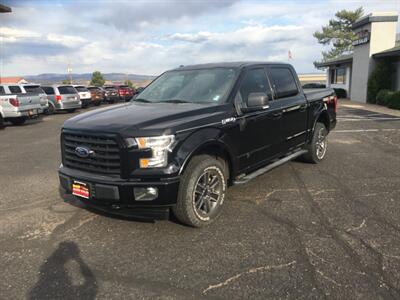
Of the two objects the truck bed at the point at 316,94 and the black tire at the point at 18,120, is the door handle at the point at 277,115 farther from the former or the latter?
the black tire at the point at 18,120

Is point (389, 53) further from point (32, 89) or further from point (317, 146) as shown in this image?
point (32, 89)

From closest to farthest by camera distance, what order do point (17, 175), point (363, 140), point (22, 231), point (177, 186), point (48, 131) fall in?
point (177, 186) → point (22, 231) → point (17, 175) → point (363, 140) → point (48, 131)

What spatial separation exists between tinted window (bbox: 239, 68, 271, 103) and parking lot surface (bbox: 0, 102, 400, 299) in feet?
4.82

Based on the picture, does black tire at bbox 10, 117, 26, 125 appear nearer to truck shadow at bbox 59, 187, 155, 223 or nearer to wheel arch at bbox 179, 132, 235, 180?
truck shadow at bbox 59, 187, 155, 223

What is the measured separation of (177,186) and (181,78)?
2148 mm

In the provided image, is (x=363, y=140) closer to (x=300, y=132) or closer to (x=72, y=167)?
(x=300, y=132)

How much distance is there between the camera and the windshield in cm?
477

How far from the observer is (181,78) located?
5395 mm

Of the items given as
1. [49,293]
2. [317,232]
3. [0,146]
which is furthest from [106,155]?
[0,146]

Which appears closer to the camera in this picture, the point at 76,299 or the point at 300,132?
the point at 76,299

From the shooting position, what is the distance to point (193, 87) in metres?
5.04

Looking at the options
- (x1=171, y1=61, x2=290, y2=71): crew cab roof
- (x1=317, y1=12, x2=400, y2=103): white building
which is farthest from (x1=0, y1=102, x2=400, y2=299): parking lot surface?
(x1=317, y1=12, x2=400, y2=103): white building

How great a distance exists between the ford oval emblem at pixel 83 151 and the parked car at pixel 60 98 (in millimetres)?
17774

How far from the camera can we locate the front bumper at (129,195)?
146 inches
